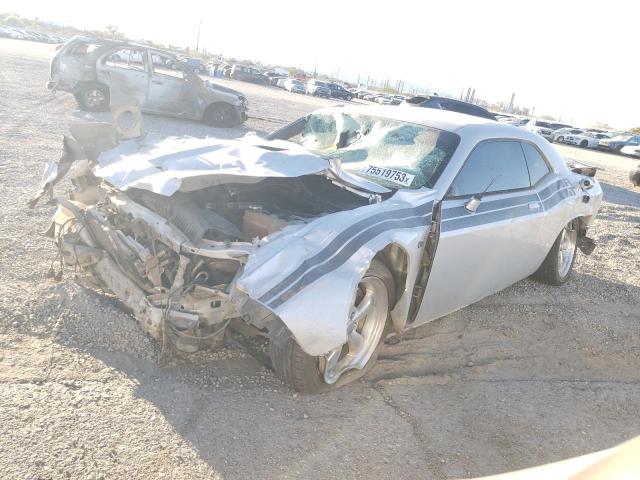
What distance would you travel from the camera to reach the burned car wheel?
13.8 metres

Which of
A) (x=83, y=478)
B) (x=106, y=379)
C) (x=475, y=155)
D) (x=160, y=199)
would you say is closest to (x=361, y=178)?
(x=475, y=155)

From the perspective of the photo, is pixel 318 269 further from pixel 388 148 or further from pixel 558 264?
pixel 558 264

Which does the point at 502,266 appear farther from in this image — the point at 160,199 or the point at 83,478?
the point at 83,478

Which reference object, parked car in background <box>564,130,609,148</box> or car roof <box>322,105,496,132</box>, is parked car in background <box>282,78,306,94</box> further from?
car roof <box>322,105,496,132</box>

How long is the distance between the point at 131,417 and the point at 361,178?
212 cm

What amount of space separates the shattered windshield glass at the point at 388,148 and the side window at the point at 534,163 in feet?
3.30

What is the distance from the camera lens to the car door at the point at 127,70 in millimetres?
12227

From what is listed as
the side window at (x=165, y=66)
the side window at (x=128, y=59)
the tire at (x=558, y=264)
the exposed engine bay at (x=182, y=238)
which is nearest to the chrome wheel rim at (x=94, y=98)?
the side window at (x=128, y=59)

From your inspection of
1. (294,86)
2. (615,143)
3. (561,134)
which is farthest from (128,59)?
(294,86)

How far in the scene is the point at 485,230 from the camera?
3.96m

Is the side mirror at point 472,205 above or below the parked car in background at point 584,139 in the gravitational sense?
above

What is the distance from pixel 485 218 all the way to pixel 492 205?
0.18 metres

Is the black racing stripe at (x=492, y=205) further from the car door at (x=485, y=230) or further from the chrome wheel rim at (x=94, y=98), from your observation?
the chrome wheel rim at (x=94, y=98)

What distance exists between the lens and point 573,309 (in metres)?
5.27
